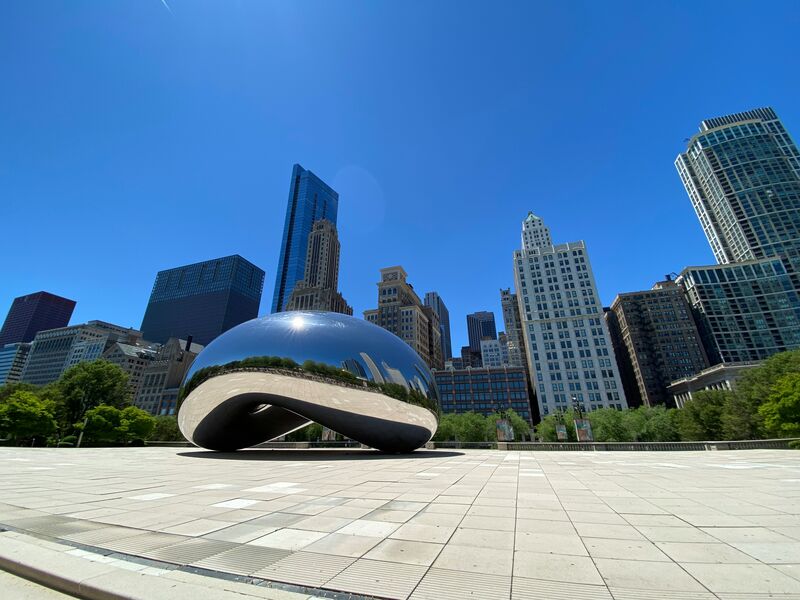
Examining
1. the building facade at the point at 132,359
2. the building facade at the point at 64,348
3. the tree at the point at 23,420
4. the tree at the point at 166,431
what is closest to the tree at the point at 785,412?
the tree at the point at 23,420

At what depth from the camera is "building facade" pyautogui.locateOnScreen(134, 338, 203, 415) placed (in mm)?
126062

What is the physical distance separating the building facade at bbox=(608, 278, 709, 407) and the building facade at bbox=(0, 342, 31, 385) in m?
298

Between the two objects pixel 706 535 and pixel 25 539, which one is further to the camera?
pixel 706 535

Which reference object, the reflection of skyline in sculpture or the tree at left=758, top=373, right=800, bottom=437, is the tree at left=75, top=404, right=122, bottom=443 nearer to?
the reflection of skyline in sculpture

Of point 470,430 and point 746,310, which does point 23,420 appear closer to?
point 470,430

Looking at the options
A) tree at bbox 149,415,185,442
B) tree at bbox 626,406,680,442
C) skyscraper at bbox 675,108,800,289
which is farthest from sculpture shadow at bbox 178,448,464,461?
skyscraper at bbox 675,108,800,289

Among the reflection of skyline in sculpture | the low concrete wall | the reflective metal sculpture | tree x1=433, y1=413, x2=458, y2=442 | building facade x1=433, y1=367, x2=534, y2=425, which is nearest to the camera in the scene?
the reflective metal sculpture

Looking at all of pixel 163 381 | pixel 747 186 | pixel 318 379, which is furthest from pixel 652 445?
pixel 747 186

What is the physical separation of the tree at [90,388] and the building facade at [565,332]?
9942cm

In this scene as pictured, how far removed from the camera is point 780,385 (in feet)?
115

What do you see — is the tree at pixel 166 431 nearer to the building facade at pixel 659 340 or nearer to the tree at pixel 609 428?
the tree at pixel 609 428

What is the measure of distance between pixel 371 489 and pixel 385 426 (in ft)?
27.4

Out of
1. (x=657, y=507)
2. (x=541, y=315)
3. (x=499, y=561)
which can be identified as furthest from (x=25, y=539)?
(x=541, y=315)

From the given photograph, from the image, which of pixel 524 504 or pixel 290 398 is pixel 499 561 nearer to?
pixel 524 504
